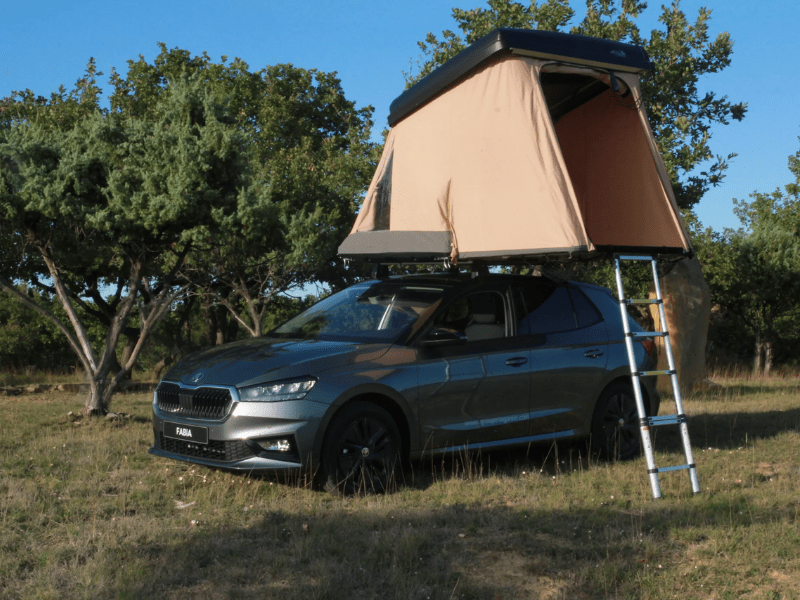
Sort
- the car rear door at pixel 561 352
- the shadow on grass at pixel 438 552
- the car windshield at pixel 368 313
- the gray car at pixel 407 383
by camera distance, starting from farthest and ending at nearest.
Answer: the car rear door at pixel 561 352
the car windshield at pixel 368 313
the gray car at pixel 407 383
the shadow on grass at pixel 438 552

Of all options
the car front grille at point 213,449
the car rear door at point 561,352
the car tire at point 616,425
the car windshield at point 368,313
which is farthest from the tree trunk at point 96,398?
the car tire at point 616,425

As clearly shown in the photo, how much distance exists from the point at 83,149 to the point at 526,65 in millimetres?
6442

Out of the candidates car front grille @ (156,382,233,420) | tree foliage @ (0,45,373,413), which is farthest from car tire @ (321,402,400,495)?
tree foliage @ (0,45,373,413)

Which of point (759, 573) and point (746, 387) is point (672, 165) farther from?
point (759, 573)

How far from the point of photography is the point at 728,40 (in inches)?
797

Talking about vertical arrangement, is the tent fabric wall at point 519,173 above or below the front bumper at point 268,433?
above

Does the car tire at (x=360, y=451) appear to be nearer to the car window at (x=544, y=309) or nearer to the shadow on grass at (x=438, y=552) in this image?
the shadow on grass at (x=438, y=552)

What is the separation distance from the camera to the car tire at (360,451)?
6.55 meters

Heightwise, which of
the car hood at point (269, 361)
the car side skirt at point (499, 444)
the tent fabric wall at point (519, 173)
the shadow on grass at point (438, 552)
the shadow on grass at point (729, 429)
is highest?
the tent fabric wall at point (519, 173)

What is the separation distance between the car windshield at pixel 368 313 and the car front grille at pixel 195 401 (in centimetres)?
122

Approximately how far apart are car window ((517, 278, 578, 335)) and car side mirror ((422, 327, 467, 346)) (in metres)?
0.90

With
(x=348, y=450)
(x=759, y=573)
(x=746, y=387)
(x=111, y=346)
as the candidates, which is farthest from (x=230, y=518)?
(x=746, y=387)

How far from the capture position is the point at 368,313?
25.5ft

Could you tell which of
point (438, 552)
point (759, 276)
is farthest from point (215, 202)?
point (759, 276)
